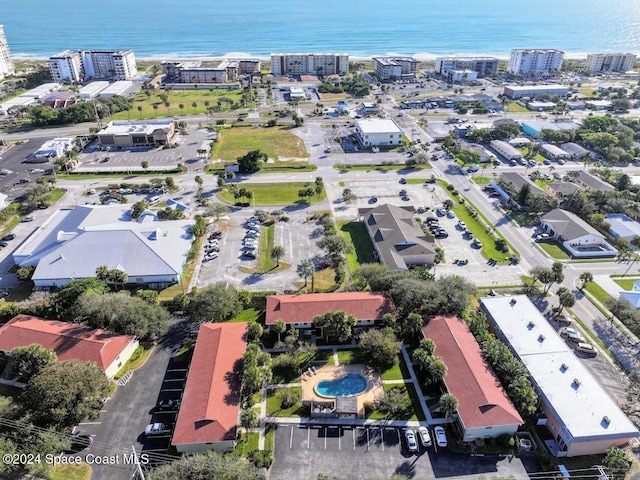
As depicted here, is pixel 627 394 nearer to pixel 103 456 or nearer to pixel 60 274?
pixel 103 456

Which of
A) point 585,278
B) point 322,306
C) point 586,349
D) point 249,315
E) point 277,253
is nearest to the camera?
point 586,349

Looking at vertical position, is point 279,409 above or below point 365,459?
above

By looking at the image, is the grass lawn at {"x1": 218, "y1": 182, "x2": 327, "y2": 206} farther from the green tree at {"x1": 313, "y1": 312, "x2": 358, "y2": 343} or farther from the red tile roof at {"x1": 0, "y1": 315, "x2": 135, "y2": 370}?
the red tile roof at {"x1": 0, "y1": 315, "x2": 135, "y2": 370}

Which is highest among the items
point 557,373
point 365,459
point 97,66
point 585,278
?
point 97,66

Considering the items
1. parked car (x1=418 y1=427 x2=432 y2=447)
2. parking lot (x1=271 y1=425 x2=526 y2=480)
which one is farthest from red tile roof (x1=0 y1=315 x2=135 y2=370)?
parked car (x1=418 y1=427 x2=432 y2=447)

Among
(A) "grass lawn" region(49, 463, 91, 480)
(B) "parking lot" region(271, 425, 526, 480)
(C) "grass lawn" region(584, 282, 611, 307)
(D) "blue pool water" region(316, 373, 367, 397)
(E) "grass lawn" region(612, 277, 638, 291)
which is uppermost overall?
(E) "grass lawn" region(612, 277, 638, 291)

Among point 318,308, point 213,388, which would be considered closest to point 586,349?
point 318,308

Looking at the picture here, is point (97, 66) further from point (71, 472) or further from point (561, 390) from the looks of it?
point (561, 390)

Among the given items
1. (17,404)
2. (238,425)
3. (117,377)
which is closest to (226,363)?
(238,425)
